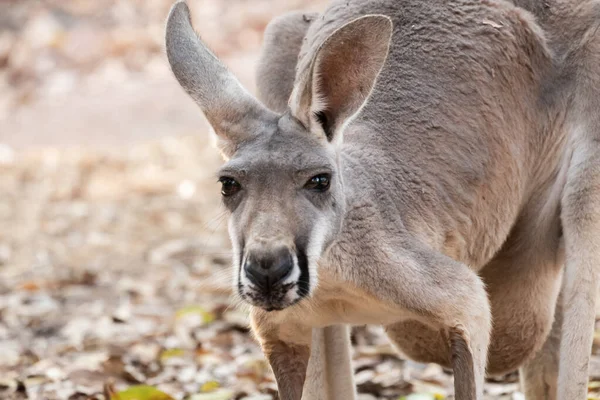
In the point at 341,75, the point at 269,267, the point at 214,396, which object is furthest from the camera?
the point at 214,396

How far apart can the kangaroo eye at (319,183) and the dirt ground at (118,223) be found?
0.41 meters

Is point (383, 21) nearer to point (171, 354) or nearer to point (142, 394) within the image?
point (142, 394)

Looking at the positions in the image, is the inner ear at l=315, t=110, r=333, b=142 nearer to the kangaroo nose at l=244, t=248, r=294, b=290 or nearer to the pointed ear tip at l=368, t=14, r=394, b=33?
the pointed ear tip at l=368, t=14, r=394, b=33

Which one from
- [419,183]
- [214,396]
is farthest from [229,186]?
[214,396]

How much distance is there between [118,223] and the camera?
8.79 metres

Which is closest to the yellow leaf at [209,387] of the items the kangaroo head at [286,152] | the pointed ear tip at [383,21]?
the kangaroo head at [286,152]

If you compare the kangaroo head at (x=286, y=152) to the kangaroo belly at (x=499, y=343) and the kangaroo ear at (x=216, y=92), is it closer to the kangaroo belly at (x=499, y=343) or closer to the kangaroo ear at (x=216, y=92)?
the kangaroo ear at (x=216, y=92)

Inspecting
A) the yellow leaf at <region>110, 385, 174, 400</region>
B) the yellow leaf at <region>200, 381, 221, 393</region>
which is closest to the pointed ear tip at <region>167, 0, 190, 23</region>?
the yellow leaf at <region>110, 385, 174, 400</region>

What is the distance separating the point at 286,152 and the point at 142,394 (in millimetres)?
1646

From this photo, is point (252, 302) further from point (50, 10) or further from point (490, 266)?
point (50, 10)

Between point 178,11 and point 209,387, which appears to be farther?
point 209,387

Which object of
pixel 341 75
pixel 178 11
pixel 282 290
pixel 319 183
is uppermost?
pixel 178 11

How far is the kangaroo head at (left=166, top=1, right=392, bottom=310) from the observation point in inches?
130

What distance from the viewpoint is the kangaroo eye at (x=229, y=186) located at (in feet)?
11.6
